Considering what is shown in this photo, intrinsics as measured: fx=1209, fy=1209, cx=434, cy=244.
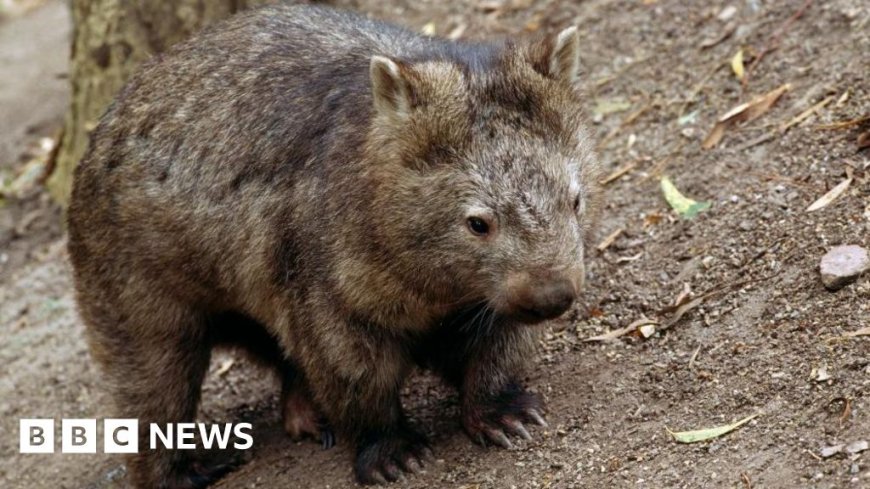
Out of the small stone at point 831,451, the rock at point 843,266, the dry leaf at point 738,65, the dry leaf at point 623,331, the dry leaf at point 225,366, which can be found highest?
the dry leaf at point 738,65

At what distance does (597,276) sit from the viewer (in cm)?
667

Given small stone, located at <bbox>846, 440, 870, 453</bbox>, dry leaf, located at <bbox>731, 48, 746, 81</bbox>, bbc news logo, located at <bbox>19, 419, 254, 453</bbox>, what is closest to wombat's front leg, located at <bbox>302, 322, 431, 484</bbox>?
bbc news logo, located at <bbox>19, 419, 254, 453</bbox>

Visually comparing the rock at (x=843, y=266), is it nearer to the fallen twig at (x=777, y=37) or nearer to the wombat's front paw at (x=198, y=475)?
the fallen twig at (x=777, y=37)

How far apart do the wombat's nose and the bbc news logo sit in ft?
8.59

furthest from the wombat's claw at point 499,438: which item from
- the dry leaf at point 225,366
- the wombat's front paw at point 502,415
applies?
the dry leaf at point 225,366

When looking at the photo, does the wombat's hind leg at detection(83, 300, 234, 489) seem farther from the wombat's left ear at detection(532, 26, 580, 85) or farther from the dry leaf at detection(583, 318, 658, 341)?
the wombat's left ear at detection(532, 26, 580, 85)

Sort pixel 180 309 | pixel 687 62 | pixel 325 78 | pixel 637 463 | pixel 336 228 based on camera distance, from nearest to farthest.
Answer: pixel 637 463
pixel 336 228
pixel 325 78
pixel 180 309
pixel 687 62

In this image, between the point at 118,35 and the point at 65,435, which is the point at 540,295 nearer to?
the point at 65,435

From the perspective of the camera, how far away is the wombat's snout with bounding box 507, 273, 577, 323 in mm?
4906

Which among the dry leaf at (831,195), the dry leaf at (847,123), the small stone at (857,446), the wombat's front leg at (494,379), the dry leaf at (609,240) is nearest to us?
Answer: the small stone at (857,446)

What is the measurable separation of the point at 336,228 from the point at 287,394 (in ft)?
5.58

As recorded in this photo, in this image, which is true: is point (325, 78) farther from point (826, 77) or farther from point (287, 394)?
point (826, 77)

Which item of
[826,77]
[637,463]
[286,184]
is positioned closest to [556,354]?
[637,463]

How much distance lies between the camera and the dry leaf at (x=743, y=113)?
22.7 feet
